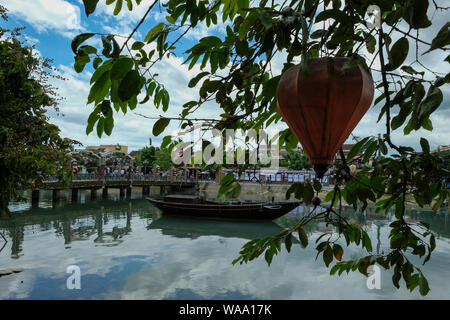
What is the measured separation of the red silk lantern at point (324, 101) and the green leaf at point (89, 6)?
18.4 inches

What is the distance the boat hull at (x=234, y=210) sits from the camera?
46.5ft

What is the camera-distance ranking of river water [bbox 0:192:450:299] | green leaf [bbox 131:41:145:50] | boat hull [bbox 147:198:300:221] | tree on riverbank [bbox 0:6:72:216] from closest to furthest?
green leaf [bbox 131:41:145:50] → tree on riverbank [bbox 0:6:72:216] → river water [bbox 0:192:450:299] → boat hull [bbox 147:198:300:221]

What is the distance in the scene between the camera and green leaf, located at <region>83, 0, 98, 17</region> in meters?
0.52

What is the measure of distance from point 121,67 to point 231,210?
14.1 meters

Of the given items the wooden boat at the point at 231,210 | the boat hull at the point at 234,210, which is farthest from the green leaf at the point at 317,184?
the boat hull at the point at 234,210

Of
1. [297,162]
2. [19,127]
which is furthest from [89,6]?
[297,162]

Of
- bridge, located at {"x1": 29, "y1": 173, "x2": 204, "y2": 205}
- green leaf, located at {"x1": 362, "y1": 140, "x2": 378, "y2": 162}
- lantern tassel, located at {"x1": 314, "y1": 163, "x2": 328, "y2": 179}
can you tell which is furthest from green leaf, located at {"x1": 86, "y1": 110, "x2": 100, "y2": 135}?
bridge, located at {"x1": 29, "y1": 173, "x2": 204, "y2": 205}

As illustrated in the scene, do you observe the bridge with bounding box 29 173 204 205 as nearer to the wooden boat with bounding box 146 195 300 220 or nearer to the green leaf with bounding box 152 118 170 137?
the wooden boat with bounding box 146 195 300 220

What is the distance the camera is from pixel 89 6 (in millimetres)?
530

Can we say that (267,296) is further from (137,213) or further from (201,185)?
(201,185)

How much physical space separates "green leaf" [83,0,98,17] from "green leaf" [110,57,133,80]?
105mm

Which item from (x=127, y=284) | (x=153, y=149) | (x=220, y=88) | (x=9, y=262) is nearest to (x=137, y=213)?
(x=9, y=262)

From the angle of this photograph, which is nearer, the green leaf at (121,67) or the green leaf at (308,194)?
the green leaf at (121,67)

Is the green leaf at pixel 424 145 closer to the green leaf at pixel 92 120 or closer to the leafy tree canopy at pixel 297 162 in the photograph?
the green leaf at pixel 92 120
